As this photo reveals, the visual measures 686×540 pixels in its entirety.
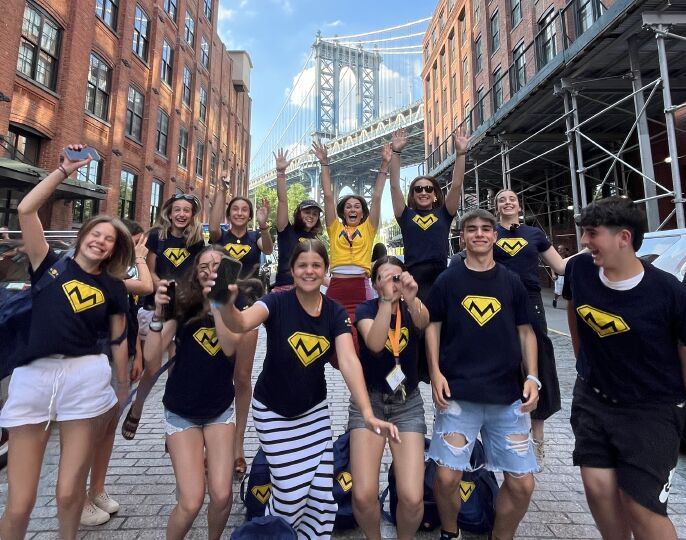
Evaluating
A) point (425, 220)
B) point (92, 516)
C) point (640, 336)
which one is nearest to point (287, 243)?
point (425, 220)

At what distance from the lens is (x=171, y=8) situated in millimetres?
21797

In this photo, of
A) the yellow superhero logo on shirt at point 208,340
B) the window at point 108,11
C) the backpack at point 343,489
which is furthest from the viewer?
the window at point 108,11

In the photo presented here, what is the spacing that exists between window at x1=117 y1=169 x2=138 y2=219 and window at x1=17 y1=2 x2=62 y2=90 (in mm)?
4862

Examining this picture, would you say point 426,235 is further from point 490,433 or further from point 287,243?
point 490,433

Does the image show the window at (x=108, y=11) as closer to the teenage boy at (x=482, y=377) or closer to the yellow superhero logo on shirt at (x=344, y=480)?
the teenage boy at (x=482, y=377)

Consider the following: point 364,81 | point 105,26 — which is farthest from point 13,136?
point 364,81

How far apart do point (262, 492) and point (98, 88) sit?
17.9 metres

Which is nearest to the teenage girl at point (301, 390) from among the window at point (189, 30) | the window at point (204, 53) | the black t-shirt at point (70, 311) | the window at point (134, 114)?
the black t-shirt at point (70, 311)

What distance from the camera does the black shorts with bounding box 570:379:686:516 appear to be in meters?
1.91

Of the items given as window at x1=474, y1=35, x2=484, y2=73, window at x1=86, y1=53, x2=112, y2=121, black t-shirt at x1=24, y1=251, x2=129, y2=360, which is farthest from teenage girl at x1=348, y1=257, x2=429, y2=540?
window at x1=474, y1=35, x2=484, y2=73

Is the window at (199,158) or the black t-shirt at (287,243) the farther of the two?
the window at (199,158)

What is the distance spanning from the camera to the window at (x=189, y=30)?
23.8 m

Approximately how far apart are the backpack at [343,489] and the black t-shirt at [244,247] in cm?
208

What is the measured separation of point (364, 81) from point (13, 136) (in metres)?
→ 104
